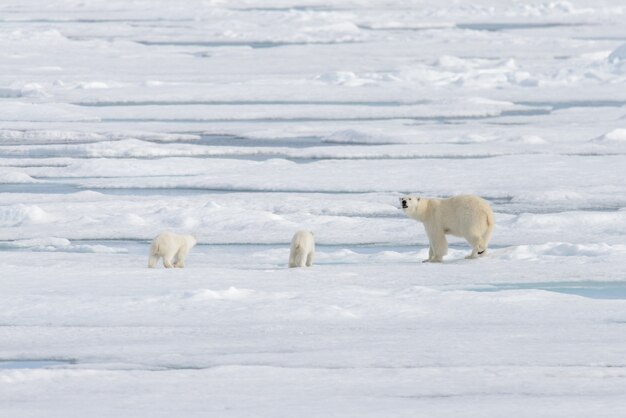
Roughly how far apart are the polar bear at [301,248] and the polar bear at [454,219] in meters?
0.50

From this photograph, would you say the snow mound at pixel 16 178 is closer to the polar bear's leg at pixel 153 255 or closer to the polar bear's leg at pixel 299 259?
the polar bear's leg at pixel 153 255

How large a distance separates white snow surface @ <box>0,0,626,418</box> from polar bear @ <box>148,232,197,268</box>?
0.20 m

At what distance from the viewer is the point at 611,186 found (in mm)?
9703

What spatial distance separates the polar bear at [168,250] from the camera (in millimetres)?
6391

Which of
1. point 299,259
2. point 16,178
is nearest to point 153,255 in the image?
point 299,259

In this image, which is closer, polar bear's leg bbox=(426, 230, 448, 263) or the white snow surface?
the white snow surface

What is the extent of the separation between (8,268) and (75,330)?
Answer: 1289 millimetres

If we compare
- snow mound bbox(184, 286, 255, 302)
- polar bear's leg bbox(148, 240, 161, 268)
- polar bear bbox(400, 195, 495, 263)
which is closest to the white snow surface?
snow mound bbox(184, 286, 255, 302)

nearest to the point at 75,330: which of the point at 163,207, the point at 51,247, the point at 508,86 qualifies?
the point at 51,247

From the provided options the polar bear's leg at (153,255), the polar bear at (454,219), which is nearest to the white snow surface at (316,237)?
the polar bear at (454,219)

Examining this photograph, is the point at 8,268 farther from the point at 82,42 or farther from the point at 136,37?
the point at 136,37

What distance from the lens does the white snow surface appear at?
13.6 feet

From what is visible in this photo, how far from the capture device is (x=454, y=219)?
6.55m

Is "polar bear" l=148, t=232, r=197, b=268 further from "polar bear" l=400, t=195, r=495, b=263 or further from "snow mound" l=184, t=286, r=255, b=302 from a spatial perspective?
"polar bear" l=400, t=195, r=495, b=263
